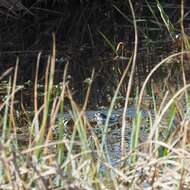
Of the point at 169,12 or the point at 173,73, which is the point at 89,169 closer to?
the point at 173,73

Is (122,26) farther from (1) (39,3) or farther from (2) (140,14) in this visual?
(1) (39,3)

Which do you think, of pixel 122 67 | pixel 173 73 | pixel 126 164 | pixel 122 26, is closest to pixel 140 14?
pixel 122 26

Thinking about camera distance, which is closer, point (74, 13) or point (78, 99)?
point (78, 99)

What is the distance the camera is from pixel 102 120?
16.9 ft

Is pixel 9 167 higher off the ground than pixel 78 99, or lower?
higher

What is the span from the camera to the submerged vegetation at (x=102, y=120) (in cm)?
285

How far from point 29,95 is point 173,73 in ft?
3.71

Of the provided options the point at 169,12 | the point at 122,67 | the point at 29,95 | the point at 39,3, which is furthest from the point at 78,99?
the point at 39,3

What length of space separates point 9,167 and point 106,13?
23.6 ft

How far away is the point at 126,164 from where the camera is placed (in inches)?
128

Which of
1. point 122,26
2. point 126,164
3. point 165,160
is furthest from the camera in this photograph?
point 122,26

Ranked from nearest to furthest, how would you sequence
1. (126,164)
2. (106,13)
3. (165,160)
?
(165,160)
(126,164)
(106,13)

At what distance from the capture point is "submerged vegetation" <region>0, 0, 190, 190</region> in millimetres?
2848

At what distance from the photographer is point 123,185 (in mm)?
2986
